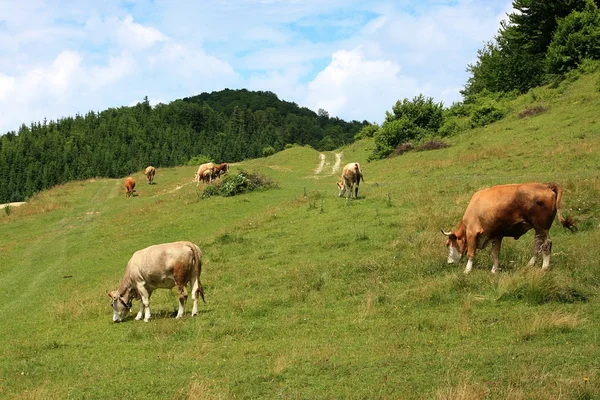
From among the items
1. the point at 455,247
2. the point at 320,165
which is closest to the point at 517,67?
the point at 320,165

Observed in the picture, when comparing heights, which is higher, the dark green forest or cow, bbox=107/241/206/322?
the dark green forest

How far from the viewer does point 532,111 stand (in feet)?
145

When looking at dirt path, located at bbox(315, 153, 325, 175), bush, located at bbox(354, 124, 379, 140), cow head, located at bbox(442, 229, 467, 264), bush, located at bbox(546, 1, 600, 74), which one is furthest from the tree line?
cow head, located at bbox(442, 229, 467, 264)

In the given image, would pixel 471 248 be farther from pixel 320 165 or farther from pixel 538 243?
pixel 320 165

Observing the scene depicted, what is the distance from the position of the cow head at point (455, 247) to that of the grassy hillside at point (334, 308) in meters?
0.37

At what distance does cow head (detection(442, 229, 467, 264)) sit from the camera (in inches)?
594

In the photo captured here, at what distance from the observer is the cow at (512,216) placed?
1346 centimetres

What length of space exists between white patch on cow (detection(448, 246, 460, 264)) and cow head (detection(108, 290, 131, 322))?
8492 mm

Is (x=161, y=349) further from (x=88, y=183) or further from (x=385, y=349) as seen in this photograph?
(x=88, y=183)

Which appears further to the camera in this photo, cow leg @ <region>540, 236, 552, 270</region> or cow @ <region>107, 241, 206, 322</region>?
cow @ <region>107, 241, 206, 322</region>

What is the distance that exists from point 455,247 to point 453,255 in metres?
0.21

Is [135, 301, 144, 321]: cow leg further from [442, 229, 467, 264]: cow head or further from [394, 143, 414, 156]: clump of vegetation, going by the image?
[394, 143, 414, 156]: clump of vegetation

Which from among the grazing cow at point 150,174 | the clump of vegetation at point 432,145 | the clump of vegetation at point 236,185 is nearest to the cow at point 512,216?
the clump of vegetation at point 236,185

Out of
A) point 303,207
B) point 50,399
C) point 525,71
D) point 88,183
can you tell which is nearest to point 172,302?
point 50,399
